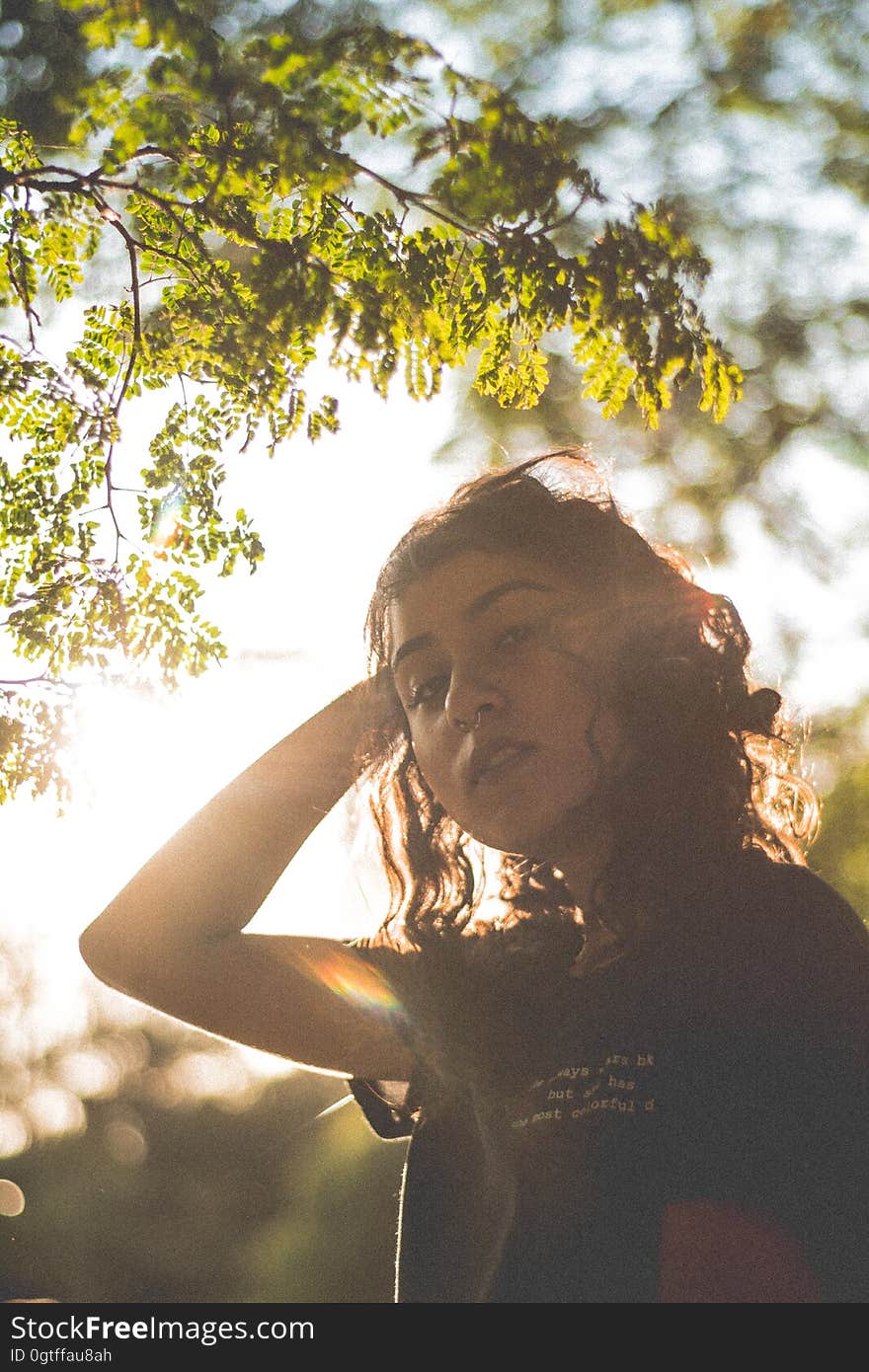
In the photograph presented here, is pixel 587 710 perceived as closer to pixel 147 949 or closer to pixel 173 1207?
pixel 147 949

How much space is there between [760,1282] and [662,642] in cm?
152

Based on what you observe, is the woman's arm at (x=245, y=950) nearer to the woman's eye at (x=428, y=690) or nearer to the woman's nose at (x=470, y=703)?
the woman's eye at (x=428, y=690)

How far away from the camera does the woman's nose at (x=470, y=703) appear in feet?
7.59

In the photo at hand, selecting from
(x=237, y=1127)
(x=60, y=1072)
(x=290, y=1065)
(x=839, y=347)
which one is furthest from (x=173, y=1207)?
(x=290, y=1065)

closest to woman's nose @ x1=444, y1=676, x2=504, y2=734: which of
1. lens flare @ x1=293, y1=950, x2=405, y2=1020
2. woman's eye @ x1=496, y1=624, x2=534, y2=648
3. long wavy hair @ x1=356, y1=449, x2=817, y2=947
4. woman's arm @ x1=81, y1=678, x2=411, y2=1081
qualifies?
woman's eye @ x1=496, y1=624, x2=534, y2=648

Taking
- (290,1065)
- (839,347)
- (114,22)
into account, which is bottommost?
(290,1065)

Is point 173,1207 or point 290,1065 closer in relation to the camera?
point 290,1065

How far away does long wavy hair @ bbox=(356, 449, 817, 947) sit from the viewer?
2.41 m

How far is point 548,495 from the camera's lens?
295 centimetres

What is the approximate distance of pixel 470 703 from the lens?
233 cm

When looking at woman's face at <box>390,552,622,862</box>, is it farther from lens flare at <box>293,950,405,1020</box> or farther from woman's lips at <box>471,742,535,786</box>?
lens flare at <box>293,950,405,1020</box>

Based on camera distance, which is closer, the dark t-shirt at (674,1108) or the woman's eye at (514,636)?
the dark t-shirt at (674,1108)

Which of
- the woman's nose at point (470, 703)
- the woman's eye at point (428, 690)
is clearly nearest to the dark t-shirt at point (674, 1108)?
the woman's nose at point (470, 703)
